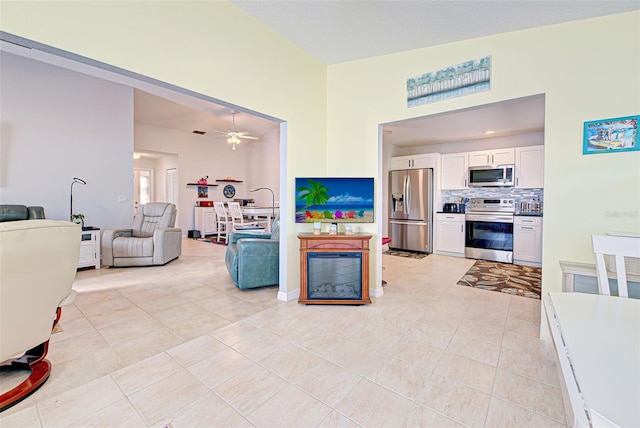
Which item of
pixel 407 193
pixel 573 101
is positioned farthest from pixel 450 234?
pixel 573 101

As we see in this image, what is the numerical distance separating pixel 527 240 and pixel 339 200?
3767 mm

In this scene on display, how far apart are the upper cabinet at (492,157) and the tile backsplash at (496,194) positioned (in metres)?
0.54

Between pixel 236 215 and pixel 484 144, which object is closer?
pixel 484 144

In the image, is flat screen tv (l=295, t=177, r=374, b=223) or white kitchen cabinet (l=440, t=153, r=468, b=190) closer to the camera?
flat screen tv (l=295, t=177, r=374, b=223)

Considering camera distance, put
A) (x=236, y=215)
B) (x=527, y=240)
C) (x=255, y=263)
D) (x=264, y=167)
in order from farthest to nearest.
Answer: (x=264, y=167) → (x=236, y=215) → (x=527, y=240) → (x=255, y=263)

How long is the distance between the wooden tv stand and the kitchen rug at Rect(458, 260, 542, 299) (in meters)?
1.72

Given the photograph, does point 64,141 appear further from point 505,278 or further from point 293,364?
point 505,278

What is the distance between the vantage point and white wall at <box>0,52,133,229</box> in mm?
4137

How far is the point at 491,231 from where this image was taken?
529 cm

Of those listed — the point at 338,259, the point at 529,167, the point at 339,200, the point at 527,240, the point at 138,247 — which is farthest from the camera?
the point at 529,167

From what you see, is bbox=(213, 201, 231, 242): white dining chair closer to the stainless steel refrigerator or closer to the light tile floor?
the light tile floor

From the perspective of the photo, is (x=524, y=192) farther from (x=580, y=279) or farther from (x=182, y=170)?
(x=182, y=170)

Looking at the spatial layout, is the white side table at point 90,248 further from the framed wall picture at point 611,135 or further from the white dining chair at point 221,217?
the framed wall picture at point 611,135

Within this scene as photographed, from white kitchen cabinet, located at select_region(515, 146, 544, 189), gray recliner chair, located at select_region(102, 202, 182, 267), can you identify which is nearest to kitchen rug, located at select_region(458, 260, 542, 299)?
white kitchen cabinet, located at select_region(515, 146, 544, 189)
